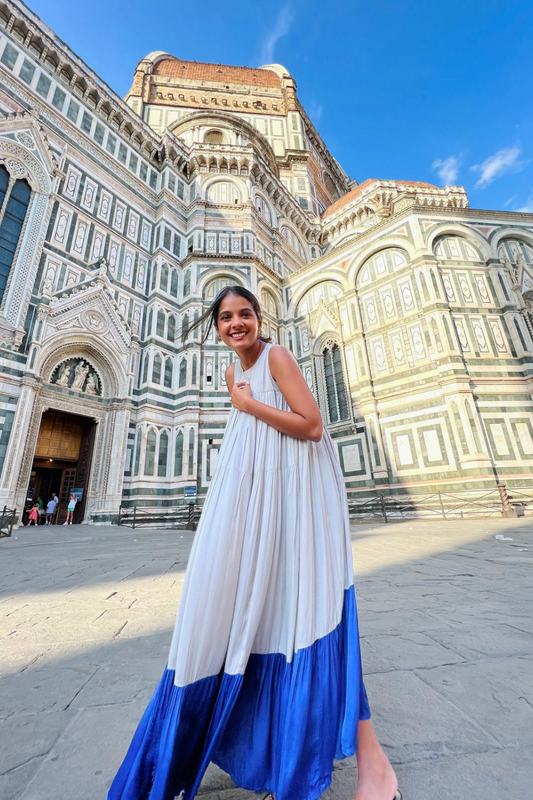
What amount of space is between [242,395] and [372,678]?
1330 millimetres

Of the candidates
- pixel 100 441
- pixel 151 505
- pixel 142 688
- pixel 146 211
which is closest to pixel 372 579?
pixel 142 688

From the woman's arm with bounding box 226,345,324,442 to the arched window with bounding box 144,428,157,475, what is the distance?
12.0 m

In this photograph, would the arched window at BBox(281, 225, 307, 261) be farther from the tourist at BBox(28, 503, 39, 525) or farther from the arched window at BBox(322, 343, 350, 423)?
the tourist at BBox(28, 503, 39, 525)

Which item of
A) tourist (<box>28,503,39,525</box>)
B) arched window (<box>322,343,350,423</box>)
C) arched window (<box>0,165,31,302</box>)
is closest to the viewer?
arched window (<box>0,165,31,302</box>)

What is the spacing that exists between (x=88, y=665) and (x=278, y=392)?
1.63 m

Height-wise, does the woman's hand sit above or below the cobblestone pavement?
above

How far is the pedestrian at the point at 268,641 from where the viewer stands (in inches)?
31.5

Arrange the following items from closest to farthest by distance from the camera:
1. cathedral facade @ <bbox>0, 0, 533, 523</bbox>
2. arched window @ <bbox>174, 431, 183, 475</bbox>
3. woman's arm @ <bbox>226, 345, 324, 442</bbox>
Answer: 1. woman's arm @ <bbox>226, 345, 324, 442</bbox>
2. cathedral facade @ <bbox>0, 0, 533, 523</bbox>
3. arched window @ <bbox>174, 431, 183, 475</bbox>

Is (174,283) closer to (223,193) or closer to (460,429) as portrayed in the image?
(223,193)

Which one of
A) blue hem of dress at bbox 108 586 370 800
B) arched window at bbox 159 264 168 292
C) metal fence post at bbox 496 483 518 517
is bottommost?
blue hem of dress at bbox 108 586 370 800

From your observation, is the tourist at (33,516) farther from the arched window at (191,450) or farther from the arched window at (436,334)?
the arched window at (436,334)

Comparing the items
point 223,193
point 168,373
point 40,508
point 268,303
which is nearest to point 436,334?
point 268,303

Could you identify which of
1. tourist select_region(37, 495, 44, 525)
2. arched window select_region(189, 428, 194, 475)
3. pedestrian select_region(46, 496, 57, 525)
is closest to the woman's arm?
arched window select_region(189, 428, 194, 475)

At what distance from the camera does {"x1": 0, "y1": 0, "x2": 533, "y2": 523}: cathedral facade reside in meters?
10.7
